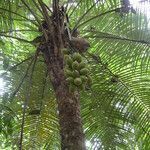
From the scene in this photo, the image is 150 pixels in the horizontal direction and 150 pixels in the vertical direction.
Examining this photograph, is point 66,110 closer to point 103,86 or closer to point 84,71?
point 84,71

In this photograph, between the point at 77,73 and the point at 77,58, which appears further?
the point at 77,58

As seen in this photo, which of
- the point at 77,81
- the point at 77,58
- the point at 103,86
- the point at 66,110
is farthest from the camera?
the point at 103,86

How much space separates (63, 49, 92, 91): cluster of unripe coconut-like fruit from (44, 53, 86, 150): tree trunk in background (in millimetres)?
626

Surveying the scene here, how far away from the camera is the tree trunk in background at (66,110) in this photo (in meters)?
3.75

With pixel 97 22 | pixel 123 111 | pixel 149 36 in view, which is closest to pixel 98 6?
pixel 97 22

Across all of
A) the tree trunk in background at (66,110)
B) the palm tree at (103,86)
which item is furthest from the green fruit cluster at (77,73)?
the palm tree at (103,86)

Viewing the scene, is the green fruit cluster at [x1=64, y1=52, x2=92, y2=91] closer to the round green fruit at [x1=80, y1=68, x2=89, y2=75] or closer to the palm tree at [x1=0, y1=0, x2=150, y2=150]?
the round green fruit at [x1=80, y1=68, x2=89, y2=75]

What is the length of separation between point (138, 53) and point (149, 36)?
255 millimetres

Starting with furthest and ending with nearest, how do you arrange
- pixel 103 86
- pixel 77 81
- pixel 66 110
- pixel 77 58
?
1. pixel 103 86
2. pixel 66 110
3. pixel 77 58
4. pixel 77 81

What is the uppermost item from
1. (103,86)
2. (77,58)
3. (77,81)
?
(77,58)

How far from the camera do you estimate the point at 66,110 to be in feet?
13.2

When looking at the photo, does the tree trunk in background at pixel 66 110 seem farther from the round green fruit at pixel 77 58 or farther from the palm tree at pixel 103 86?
the palm tree at pixel 103 86

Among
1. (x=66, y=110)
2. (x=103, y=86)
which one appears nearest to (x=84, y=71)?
(x=66, y=110)

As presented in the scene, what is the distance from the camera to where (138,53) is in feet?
17.9
